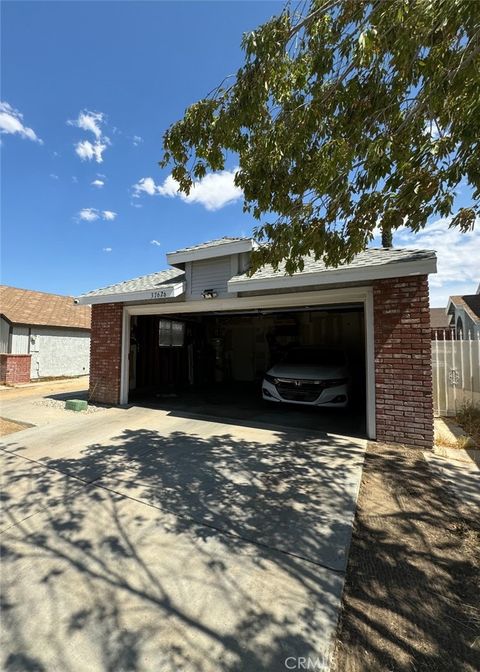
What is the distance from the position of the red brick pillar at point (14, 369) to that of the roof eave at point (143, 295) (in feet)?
27.4

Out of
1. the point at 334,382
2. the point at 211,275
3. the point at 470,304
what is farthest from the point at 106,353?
the point at 470,304

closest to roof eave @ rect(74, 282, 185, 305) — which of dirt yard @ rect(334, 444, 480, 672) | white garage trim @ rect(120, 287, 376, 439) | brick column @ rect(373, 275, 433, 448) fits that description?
white garage trim @ rect(120, 287, 376, 439)

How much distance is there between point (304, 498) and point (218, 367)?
1099cm

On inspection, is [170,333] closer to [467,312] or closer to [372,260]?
[372,260]

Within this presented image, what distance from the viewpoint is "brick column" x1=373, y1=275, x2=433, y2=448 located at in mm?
5117

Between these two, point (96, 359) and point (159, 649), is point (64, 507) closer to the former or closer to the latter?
point (159, 649)

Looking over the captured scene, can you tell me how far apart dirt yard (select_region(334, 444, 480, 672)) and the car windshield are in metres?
4.43

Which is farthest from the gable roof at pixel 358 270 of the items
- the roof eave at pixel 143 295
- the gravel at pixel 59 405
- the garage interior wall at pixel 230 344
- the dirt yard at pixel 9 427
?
the dirt yard at pixel 9 427

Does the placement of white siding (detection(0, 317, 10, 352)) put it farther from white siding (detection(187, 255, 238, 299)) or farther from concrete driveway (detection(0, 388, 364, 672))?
concrete driveway (detection(0, 388, 364, 672))

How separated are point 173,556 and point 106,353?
7.17m

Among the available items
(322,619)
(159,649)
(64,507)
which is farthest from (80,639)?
(64,507)

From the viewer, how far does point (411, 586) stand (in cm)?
225

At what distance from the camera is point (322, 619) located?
199cm

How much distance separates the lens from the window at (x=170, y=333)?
39.6ft
